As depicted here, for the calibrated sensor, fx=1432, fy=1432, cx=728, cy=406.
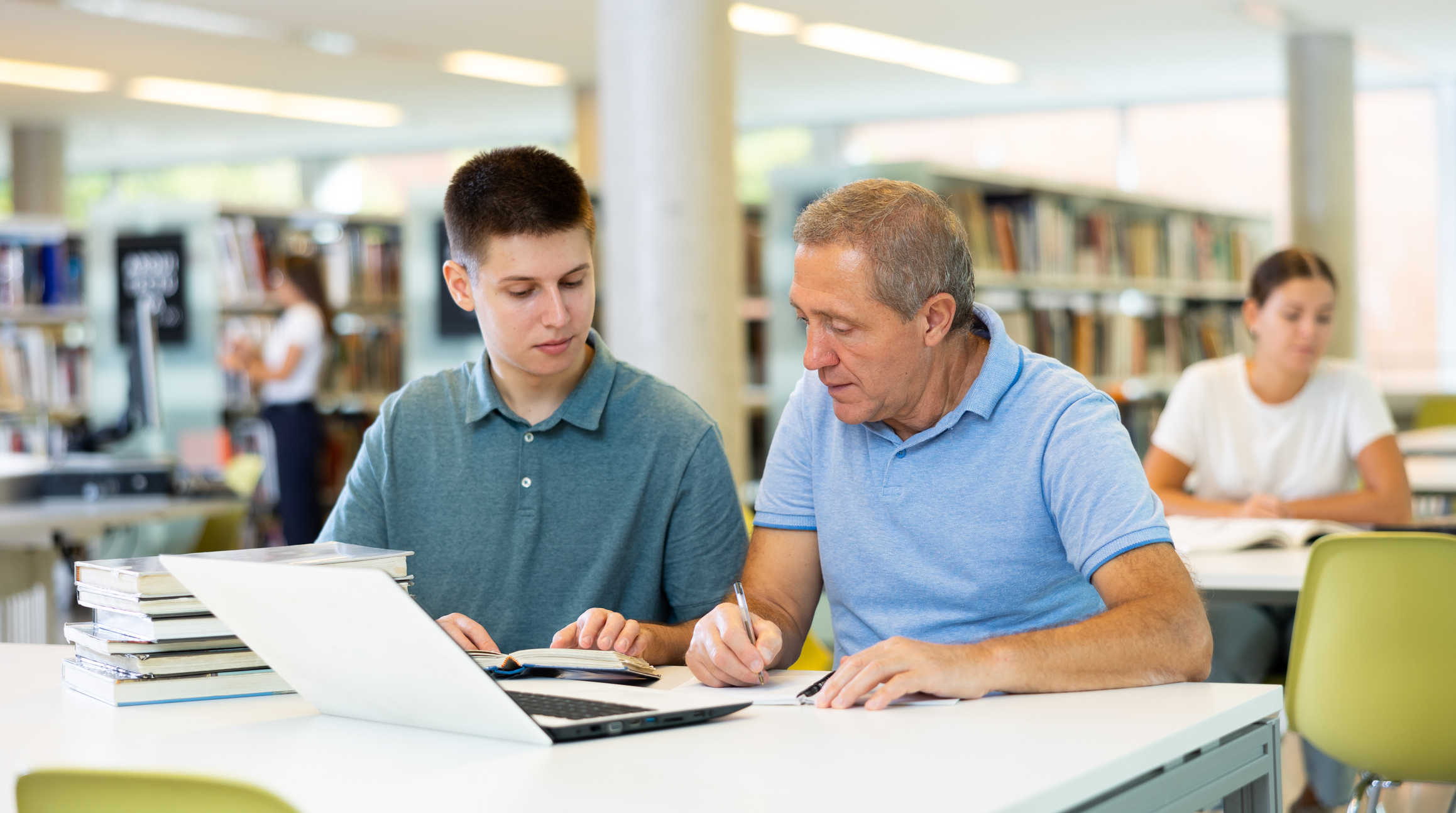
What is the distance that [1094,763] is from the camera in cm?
117

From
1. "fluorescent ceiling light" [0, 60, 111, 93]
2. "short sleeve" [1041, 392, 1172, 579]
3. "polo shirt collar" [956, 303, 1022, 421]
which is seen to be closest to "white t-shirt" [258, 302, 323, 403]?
"fluorescent ceiling light" [0, 60, 111, 93]

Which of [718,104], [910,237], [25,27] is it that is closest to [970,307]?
[910,237]

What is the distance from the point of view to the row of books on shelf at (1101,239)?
619 cm

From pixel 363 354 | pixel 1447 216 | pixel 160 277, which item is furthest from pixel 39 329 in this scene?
pixel 1447 216

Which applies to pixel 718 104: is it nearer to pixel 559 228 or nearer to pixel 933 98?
pixel 559 228

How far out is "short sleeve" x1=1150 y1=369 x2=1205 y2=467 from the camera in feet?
10.8

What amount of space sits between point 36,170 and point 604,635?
1044cm

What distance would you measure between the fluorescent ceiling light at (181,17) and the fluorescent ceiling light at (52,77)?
1.51 meters

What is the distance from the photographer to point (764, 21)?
756cm

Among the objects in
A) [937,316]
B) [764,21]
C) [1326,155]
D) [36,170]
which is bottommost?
[937,316]

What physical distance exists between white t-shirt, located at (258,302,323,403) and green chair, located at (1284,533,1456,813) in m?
4.83

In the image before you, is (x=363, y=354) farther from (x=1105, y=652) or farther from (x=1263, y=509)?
(x=1105, y=652)

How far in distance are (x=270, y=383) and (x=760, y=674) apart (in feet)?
17.2

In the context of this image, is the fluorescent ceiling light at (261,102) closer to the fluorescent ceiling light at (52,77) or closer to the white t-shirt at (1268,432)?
the fluorescent ceiling light at (52,77)
